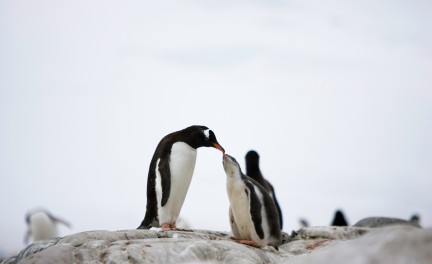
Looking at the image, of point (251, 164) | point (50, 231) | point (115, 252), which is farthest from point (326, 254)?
point (50, 231)

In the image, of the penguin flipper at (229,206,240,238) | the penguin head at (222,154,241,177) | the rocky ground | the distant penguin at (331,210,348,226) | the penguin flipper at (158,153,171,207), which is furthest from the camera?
the distant penguin at (331,210,348,226)

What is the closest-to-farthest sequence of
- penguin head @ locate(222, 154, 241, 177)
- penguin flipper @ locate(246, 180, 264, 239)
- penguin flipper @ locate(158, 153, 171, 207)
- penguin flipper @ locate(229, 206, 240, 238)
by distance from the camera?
penguin flipper @ locate(246, 180, 264, 239) < penguin head @ locate(222, 154, 241, 177) < penguin flipper @ locate(229, 206, 240, 238) < penguin flipper @ locate(158, 153, 171, 207)

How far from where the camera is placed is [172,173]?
1010 centimetres

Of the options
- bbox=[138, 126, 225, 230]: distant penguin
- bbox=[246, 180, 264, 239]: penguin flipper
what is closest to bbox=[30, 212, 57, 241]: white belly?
bbox=[138, 126, 225, 230]: distant penguin

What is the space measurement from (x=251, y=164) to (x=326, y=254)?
23.7ft

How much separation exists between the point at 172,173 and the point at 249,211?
5.82 ft

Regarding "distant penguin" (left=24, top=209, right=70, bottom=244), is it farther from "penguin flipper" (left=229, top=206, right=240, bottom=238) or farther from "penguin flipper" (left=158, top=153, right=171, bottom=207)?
"penguin flipper" (left=229, top=206, right=240, bottom=238)

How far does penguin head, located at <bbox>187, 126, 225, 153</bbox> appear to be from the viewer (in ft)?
33.4

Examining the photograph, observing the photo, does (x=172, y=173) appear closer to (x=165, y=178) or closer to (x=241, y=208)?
(x=165, y=178)

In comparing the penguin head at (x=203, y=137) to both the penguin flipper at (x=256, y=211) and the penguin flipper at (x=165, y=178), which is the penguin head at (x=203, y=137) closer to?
the penguin flipper at (x=165, y=178)

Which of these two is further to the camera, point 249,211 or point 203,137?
point 203,137

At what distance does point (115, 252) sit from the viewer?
728 centimetres

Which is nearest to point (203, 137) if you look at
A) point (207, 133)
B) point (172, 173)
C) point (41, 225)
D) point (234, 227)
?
point (207, 133)

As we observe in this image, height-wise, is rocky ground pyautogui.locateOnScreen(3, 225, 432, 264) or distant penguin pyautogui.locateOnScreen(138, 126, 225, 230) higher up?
distant penguin pyautogui.locateOnScreen(138, 126, 225, 230)
